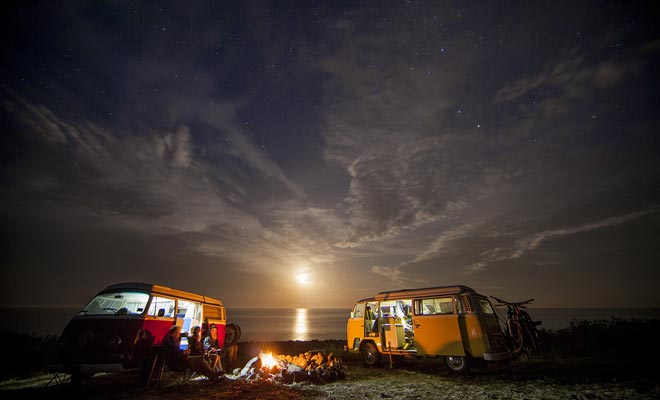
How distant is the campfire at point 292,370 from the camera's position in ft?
29.6

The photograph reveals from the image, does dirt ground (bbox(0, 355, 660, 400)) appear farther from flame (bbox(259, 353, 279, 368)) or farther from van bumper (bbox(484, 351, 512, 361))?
flame (bbox(259, 353, 279, 368))

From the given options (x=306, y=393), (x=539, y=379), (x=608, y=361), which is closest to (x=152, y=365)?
(x=306, y=393)

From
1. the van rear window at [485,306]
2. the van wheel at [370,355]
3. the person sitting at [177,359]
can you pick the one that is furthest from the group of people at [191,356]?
the van rear window at [485,306]

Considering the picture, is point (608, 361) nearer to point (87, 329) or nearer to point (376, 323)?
point (376, 323)

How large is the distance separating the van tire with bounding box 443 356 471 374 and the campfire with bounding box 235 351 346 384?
11.8 ft

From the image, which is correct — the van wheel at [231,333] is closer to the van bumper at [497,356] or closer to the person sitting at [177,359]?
the person sitting at [177,359]

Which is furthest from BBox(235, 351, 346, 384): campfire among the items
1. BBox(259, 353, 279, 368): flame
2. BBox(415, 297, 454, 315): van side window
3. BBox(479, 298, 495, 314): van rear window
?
BBox(479, 298, 495, 314): van rear window

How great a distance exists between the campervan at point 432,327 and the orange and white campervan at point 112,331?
24.3ft

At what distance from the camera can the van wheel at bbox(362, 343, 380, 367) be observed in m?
12.3

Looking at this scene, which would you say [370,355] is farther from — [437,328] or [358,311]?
[437,328]

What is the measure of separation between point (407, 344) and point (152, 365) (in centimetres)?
919

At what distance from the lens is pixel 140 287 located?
30.0ft

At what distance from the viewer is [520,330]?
30.6 ft

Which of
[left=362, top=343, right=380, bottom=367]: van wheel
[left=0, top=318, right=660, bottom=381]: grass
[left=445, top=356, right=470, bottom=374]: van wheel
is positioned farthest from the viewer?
[left=362, top=343, right=380, bottom=367]: van wheel
